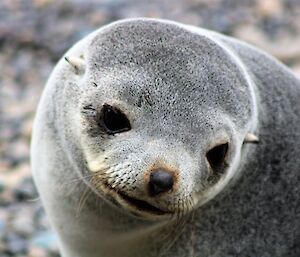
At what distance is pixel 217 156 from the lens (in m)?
4.71

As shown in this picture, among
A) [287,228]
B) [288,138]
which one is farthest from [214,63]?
[287,228]

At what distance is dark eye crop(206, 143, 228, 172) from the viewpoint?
467 cm

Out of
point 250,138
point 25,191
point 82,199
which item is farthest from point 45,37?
point 250,138

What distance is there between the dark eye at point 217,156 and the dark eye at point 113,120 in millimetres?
443

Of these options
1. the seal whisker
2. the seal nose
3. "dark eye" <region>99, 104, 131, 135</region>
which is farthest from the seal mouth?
the seal whisker

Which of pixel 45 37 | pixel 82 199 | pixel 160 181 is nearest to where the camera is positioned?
pixel 160 181

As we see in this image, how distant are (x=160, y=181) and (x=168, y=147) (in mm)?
191

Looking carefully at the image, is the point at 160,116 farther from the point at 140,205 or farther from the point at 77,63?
the point at 77,63

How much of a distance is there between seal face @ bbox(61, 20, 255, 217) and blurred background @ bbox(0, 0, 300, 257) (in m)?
2.66

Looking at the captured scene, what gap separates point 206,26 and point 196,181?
220 inches

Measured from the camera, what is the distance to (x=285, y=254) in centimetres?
539

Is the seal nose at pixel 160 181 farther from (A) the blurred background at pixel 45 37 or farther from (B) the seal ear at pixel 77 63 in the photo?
(A) the blurred background at pixel 45 37

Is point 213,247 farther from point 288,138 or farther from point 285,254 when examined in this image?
point 288,138


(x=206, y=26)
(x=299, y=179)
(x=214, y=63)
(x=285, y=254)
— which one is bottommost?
(x=285, y=254)
